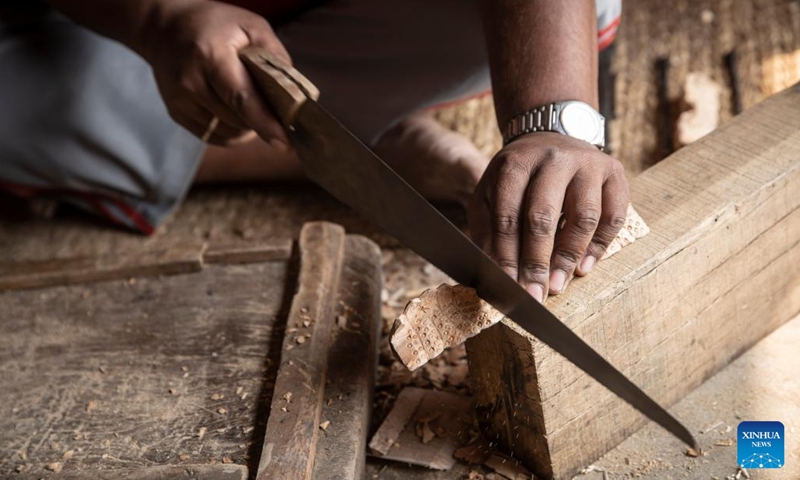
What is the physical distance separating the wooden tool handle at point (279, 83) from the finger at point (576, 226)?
15.3 inches

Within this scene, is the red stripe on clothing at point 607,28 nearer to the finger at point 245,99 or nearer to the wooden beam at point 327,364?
the wooden beam at point 327,364

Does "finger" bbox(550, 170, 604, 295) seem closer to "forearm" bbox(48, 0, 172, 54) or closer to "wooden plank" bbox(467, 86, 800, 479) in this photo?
"wooden plank" bbox(467, 86, 800, 479)

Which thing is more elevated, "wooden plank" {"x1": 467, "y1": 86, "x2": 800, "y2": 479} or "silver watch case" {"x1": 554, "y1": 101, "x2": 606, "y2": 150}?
"silver watch case" {"x1": 554, "y1": 101, "x2": 606, "y2": 150}

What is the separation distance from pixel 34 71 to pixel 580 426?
1.51 m

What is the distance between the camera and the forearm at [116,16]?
1.52 m

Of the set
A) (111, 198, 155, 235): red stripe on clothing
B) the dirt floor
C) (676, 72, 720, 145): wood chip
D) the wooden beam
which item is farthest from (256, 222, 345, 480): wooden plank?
(676, 72, 720, 145): wood chip

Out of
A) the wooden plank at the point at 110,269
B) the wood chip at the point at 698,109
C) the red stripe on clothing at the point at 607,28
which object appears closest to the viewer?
the wooden plank at the point at 110,269

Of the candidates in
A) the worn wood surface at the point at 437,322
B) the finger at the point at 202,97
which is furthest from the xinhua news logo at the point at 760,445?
the finger at the point at 202,97

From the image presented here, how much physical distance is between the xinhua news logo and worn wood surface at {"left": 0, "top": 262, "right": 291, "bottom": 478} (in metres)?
0.73

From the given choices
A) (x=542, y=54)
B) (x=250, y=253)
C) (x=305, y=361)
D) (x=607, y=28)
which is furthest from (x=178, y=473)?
(x=607, y=28)

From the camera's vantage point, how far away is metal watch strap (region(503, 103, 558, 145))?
1269 mm

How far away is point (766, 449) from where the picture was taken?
1.24 meters

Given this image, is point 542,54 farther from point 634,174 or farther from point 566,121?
point 634,174

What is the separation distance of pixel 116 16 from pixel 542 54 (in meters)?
0.81
